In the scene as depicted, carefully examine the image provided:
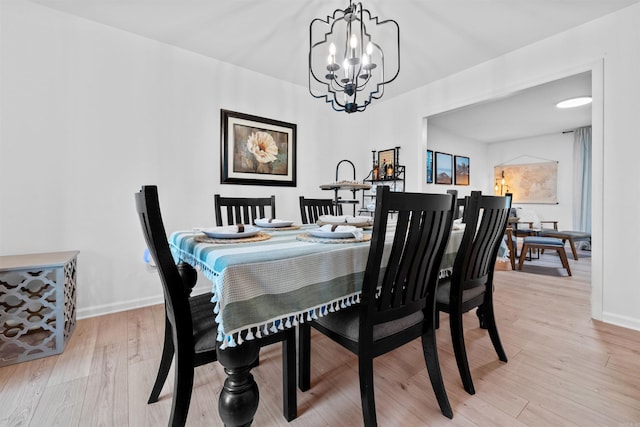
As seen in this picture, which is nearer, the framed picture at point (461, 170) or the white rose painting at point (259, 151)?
the white rose painting at point (259, 151)

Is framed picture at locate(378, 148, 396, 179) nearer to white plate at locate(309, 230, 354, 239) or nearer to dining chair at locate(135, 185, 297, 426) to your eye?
white plate at locate(309, 230, 354, 239)

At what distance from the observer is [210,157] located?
2797 millimetres

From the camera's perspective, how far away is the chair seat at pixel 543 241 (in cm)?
371

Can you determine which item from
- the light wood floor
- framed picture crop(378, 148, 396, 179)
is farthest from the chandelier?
the light wood floor

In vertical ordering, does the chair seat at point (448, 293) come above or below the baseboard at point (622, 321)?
above

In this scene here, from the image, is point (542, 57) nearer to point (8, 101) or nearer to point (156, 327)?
point (156, 327)

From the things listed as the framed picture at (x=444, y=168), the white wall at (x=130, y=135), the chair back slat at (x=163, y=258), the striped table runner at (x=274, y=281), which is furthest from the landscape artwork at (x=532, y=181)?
the chair back slat at (x=163, y=258)

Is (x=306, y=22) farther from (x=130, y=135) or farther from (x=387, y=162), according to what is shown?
(x=387, y=162)

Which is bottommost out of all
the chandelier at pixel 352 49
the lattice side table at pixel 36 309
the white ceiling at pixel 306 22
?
the lattice side table at pixel 36 309

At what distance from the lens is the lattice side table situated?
1613mm

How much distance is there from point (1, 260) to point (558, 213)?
835cm

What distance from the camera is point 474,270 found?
1.49 m

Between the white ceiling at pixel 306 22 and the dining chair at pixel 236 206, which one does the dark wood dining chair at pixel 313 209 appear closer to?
the dining chair at pixel 236 206

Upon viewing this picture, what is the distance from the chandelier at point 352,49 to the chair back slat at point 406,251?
2.88ft
